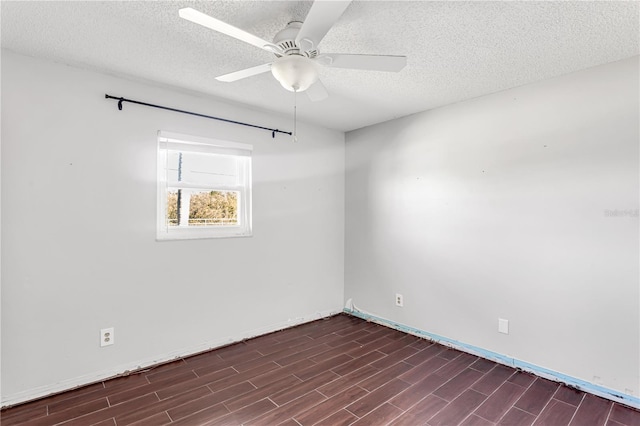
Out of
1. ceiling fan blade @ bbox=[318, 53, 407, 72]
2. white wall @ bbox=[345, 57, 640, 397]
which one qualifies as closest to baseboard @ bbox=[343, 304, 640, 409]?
white wall @ bbox=[345, 57, 640, 397]

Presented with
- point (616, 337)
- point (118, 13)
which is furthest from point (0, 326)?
point (616, 337)

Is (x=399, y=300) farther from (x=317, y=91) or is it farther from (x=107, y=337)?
(x=107, y=337)

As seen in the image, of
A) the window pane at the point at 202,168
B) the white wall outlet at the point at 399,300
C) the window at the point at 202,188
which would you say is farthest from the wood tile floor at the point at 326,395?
Result: the window pane at the point at 202,168

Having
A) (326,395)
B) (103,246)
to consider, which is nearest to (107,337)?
(103,246)

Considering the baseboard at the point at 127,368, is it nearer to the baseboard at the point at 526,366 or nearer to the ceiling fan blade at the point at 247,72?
the baseboard at the point at 526,366

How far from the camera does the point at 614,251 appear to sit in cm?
226

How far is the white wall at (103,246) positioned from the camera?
7.11 ft

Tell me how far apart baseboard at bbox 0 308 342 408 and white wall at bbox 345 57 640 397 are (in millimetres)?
1373

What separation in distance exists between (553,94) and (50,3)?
10.9ft

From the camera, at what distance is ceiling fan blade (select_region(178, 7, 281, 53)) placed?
1.33 m

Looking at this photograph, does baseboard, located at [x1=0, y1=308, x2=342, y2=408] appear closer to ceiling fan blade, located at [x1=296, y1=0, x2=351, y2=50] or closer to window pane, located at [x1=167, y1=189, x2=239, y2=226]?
window pane, located at [x1=167, y1=189, x2=239, y2=226]

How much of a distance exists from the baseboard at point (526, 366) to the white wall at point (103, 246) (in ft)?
4.63

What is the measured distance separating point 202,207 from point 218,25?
1946 mm

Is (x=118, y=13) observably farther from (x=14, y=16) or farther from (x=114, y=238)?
(x=114, y=238)
